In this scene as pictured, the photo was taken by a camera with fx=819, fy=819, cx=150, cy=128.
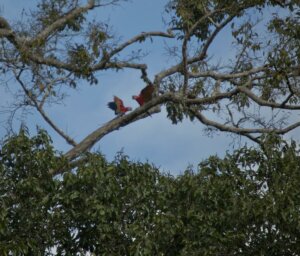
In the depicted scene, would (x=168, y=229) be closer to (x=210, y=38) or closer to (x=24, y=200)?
(x=24, y=200)

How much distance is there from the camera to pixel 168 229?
9.45 meters

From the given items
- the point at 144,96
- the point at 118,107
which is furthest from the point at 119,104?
the point at 144,96

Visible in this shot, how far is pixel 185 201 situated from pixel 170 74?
6.04 m

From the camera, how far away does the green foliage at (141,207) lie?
953 cm

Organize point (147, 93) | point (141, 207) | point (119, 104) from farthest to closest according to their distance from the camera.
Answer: point (119, 104) → point (147, 93) → point (141, 207)

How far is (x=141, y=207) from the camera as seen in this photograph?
9773mm

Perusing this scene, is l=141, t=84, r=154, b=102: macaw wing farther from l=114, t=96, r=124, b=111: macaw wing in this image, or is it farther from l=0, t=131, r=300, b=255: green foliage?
l=0, t=131, r=300, b=255: green foliage

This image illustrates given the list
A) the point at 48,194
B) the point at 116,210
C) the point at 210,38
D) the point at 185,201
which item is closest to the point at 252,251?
the point at 185,201

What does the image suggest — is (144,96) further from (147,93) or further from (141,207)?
(141,207)

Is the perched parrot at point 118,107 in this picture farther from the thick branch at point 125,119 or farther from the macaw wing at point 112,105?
the thick branch at point 125,119

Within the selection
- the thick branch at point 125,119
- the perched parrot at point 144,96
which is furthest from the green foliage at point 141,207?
the perched parrot at point 144,96

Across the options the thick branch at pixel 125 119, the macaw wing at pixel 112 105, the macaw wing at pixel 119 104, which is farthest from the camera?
the macaw wing at pixel 112 105

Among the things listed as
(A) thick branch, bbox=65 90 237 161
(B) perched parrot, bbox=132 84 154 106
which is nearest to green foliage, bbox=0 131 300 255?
(A) thick branch, bbox=65 90 237 161

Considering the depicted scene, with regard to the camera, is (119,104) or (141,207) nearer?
(141,207)
